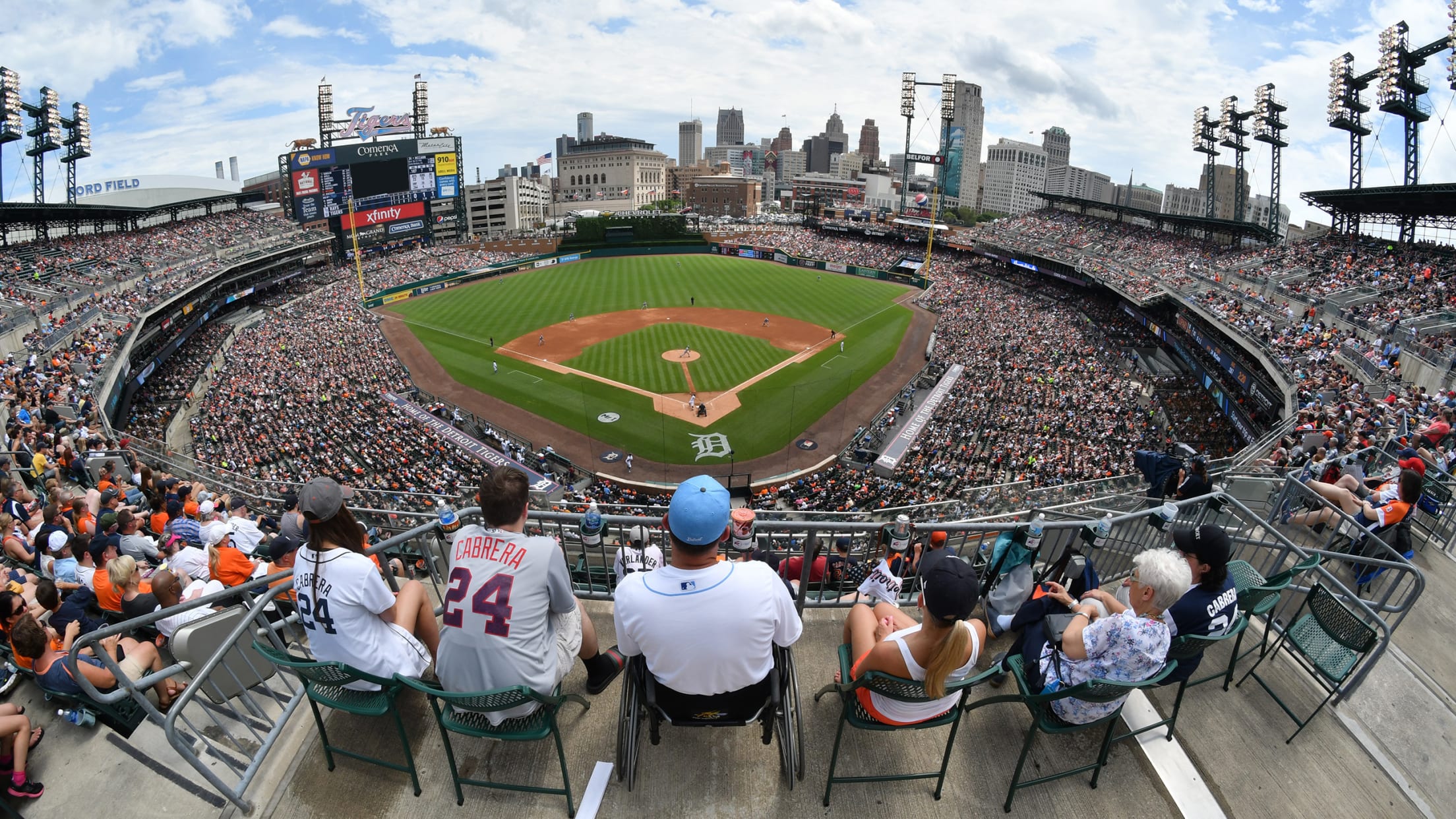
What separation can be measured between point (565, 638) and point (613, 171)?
16171cm

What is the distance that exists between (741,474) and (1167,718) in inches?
815

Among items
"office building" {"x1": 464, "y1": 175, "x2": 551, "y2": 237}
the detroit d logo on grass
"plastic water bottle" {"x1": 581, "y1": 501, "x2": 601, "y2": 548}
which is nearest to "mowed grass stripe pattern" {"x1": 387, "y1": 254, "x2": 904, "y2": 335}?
the detroit d logo on grass

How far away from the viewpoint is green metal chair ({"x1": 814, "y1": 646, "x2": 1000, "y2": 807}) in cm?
358

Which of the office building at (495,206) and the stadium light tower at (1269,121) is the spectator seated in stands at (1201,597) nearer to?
the stadium light tower at (1269,121)

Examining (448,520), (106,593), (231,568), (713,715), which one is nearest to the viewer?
(713,715)

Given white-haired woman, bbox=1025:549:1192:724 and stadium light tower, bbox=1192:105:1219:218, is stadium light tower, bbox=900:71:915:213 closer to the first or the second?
stadium light tower, bbox=1192:105:1219:218

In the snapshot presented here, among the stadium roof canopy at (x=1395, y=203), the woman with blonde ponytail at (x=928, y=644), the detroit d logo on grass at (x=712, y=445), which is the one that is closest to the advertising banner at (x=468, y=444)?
the detroit d logo on grass at (x=712, y=445)

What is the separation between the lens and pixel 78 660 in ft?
15.2

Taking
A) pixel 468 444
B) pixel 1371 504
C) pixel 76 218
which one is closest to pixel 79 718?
pixel 1371 504

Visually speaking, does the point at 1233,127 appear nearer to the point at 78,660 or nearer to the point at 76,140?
the point at 78,660

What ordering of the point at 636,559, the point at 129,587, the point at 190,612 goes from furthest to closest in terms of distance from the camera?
1. the point at 636,559
2. the point at 190,612
3. the point at 129,587

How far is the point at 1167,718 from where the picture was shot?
470cm

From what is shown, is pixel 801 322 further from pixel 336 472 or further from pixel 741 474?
pixel 336 472

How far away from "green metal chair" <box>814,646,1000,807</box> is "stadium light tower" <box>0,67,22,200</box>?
203 feet
